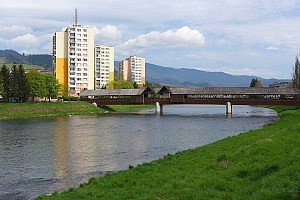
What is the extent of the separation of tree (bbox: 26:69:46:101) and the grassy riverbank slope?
2811 inches

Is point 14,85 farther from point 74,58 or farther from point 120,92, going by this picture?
point 74,58

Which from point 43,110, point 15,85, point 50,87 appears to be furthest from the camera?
point 50,87

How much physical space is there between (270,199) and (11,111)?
68.1 m

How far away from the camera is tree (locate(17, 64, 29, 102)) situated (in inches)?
3231

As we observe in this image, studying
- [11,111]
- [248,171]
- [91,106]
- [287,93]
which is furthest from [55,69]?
[248,171]

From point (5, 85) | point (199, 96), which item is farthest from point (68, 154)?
Result: point (199, 96)

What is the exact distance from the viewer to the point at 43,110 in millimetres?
78625

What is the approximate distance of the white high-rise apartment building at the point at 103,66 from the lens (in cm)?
18312

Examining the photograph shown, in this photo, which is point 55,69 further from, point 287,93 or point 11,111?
point 287,93

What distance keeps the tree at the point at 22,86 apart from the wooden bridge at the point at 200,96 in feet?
61.5

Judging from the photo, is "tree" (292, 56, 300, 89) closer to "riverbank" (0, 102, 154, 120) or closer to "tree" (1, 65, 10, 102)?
"riverbank" (0, 102, 154, 120)

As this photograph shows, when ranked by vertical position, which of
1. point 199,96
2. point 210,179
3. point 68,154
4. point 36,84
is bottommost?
point 68,154

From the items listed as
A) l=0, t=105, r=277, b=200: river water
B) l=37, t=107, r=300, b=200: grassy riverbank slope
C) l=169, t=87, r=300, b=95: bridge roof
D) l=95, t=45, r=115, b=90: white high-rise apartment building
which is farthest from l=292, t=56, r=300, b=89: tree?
l=95, t=45, r=115, b=90: white high-rise apartment building

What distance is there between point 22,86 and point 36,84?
744cm
